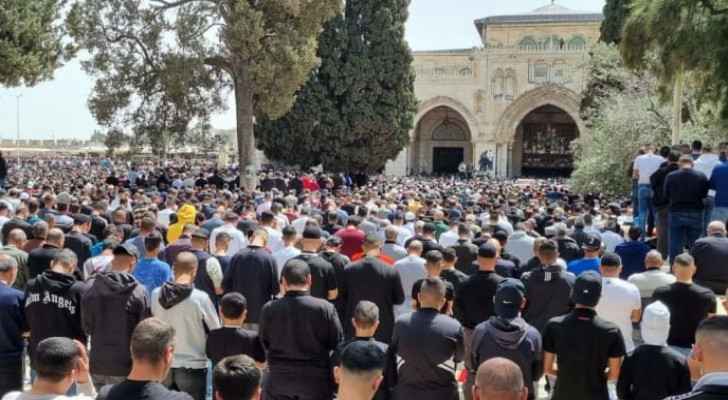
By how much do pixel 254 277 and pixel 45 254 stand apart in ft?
7.24

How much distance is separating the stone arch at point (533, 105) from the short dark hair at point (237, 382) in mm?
38749

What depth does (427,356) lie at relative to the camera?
16.7ft

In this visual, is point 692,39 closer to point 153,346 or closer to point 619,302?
point 619,302

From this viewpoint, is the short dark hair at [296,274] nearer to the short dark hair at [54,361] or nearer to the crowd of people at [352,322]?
the crowd of people at [352,322]

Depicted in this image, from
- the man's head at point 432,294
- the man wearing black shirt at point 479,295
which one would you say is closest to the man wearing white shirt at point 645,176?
the man wearing black shirt at point 479,295

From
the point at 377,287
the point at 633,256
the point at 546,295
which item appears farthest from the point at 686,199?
the point at 377,287

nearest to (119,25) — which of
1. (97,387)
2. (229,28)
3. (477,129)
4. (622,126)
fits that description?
(229,28)

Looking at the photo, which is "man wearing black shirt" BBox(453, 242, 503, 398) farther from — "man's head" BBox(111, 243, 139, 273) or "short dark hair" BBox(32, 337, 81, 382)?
"short dark hair" BBox(32, 337, 81, 382)

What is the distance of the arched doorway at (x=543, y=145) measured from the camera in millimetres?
46969

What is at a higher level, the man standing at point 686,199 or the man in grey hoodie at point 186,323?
the man standing at point 686,199

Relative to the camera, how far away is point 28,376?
26.3 ft

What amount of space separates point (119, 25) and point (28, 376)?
54.1 ft

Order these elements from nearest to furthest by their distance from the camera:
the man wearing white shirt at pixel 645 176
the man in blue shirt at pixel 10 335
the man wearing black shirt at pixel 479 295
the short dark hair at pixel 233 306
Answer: the short dark hair at pixel 233 306
the man in blue shirt at pixel 10 335
the man wearing black shirt at pixel 479 295
the man wearing white shirt at pixel 645 176

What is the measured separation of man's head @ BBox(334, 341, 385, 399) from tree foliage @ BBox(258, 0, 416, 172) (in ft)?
92.9
